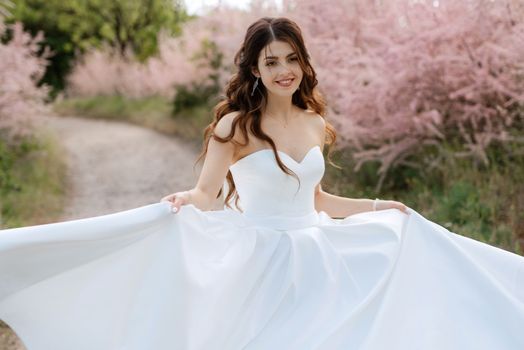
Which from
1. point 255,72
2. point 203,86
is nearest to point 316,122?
point 255,72

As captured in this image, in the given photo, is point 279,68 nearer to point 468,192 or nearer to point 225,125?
point 225,125

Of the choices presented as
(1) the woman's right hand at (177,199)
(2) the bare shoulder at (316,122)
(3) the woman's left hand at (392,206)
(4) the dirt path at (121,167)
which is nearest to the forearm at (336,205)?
(3) the woman's left hand at (392,206)

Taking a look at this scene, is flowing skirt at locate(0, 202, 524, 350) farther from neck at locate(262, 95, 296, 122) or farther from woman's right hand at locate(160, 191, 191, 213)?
neck at locate(262, 95, 296, 122)

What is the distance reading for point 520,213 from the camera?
5.12m

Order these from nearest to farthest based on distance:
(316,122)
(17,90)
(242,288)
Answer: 1. (242,288)
2. (316,122)
3. (17,90)

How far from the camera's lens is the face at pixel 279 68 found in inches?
120

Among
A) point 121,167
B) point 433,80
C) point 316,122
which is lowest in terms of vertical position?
point 121,167

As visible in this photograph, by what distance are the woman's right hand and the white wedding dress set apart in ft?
0.09

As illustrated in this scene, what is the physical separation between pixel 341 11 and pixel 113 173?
15.6ft

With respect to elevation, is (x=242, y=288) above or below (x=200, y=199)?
below

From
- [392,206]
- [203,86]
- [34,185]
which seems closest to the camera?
[392,206]

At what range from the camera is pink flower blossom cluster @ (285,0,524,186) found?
18.8 feet

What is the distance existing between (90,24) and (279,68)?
2649 centimetres

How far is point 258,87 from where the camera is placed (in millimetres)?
3230
